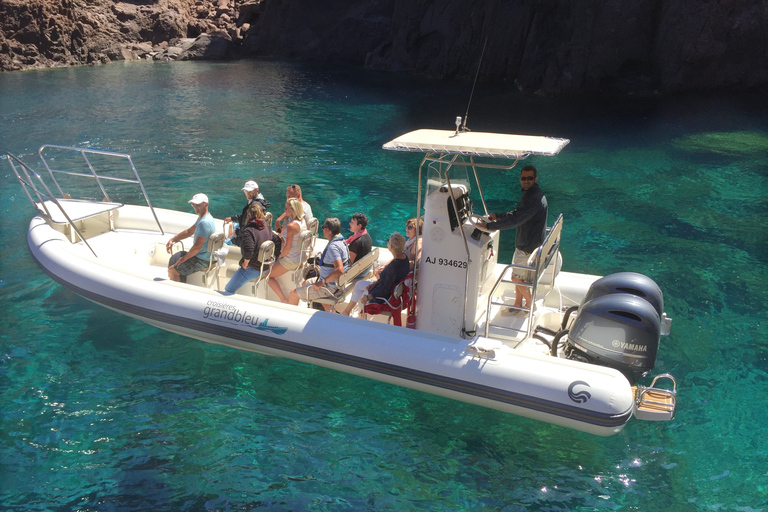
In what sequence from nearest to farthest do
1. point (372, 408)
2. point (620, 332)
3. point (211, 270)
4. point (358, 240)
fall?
point (620, 332) < point (372, 408) < point (358, 240) < point (211, 270)

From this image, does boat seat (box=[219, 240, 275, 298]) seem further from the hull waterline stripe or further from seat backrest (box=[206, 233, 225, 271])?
the hull waterline stripe

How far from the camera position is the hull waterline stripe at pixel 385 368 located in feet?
17.3

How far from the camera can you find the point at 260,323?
632 cm

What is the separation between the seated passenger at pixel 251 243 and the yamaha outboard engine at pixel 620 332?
332cm

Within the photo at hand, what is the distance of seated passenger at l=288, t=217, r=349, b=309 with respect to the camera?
655 cm

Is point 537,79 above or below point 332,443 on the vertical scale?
above

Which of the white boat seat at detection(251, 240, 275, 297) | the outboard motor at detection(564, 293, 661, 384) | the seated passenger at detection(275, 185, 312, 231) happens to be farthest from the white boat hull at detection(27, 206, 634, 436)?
the seated passenger at detection(275, 185, 312, 231)

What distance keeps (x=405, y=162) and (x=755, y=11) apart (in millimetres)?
14997

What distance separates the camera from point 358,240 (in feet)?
21.7

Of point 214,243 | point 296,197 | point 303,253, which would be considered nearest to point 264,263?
point 303,253

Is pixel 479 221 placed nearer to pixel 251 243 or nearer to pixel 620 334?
pixel 620 334

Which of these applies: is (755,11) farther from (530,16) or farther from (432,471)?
(432,471)

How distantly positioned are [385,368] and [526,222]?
2.01 m

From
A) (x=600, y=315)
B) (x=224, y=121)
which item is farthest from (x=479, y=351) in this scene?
(x=224, y=121)
